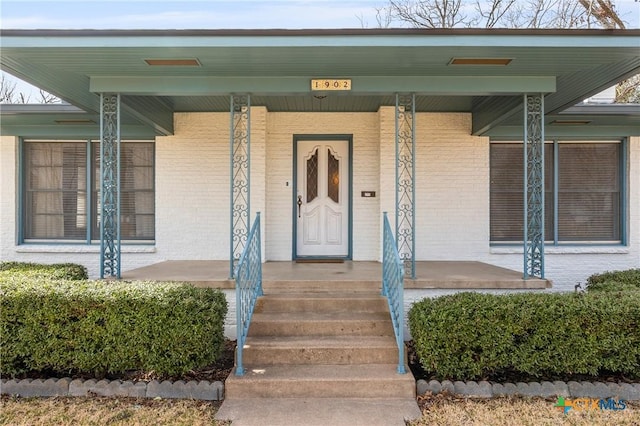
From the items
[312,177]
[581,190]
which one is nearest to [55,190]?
[312,177]

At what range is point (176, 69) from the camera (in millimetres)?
4668

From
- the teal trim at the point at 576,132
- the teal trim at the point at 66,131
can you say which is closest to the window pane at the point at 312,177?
the teal trim at the point at 66,131

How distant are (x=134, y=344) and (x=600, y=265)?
24.2 ft

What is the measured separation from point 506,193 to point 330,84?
4114 mm

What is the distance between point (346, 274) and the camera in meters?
5.42

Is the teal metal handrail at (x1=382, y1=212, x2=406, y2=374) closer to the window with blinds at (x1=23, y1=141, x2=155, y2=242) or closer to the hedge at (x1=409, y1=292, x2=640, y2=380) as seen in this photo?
the hedge at (x1=409, y1=292, x2=640, y2=380)

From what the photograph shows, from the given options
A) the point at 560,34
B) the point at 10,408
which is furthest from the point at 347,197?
the point at 10,408

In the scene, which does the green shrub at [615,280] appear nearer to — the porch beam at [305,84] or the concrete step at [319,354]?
the porch beam at [305,84]

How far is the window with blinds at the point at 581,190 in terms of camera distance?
715 cm

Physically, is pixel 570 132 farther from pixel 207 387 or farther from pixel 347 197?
pixel 207 387

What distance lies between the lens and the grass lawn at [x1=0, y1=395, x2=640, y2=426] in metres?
3.17

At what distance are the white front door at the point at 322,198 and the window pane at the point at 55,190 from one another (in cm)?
399

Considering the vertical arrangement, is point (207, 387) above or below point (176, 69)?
below

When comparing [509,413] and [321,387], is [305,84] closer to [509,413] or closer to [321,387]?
[321,387]
